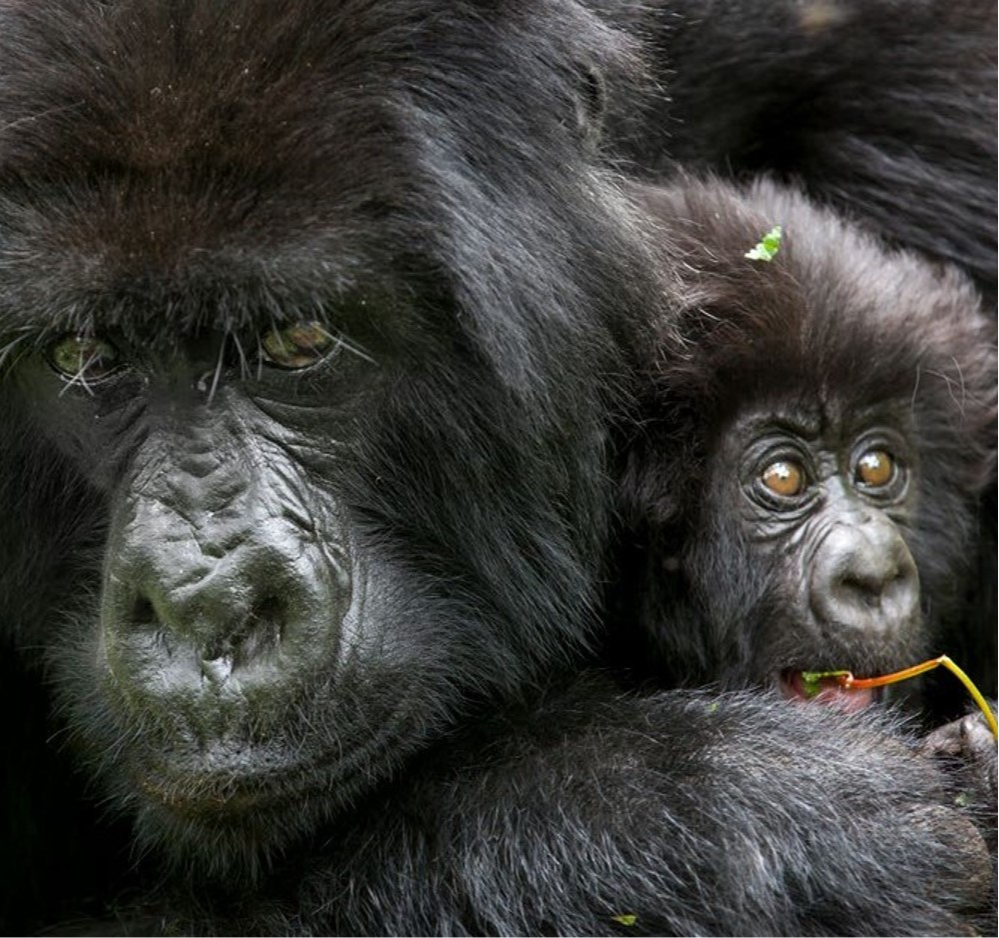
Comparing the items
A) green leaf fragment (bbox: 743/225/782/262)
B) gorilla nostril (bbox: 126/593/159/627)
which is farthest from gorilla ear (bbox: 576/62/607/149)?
gorilla nostril (bbox: 126/593/159/627)

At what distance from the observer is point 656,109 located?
466 cm

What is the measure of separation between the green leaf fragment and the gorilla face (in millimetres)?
627

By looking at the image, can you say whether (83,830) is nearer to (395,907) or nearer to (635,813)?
(395,907)

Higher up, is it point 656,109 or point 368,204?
point 656,109

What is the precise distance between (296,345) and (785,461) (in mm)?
1351

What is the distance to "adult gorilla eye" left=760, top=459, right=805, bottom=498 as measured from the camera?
4355 millimetres

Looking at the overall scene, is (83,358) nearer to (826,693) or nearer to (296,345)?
Answer: (296,345)

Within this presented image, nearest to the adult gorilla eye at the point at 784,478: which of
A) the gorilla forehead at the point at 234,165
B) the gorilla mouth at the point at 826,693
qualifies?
the gorilla mouth at the point at 826,693

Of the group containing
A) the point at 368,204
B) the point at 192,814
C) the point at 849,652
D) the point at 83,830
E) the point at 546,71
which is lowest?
the point at 83,830

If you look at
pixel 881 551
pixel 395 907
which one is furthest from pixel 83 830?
Answer: pixel 881 551

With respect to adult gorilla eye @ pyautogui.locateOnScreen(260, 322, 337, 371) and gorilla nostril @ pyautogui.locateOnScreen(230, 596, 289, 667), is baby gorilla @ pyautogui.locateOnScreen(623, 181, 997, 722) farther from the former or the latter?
gorilla nostril @ pyautogui.locateOnScreen(230, 596, 289, 667)

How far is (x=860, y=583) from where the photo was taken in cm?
424

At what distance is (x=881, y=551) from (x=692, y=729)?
0.72 metres

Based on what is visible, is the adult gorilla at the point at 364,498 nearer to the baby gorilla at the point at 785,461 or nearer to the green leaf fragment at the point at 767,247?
the baby gorilla at the point at 785,461
